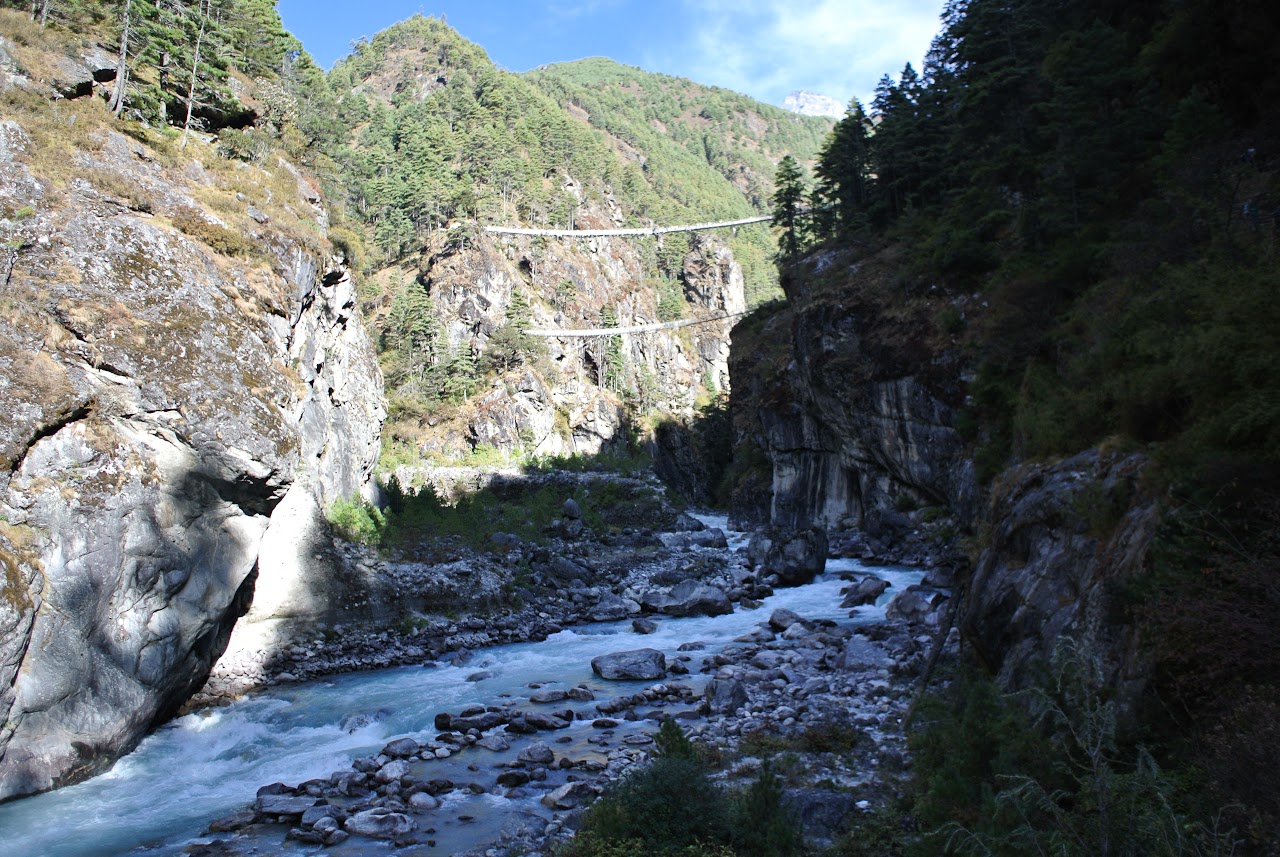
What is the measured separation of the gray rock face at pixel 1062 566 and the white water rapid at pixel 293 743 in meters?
6.97

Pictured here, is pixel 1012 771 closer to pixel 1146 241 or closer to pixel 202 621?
pixel 1146 241

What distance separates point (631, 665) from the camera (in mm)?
17297

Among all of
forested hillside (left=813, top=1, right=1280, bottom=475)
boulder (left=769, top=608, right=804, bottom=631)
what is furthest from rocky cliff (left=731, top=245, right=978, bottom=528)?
boulder (left=769, top=608, right=804, bottom=631)

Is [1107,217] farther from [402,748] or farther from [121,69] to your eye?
[121,69]

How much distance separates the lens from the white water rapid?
10359 mm

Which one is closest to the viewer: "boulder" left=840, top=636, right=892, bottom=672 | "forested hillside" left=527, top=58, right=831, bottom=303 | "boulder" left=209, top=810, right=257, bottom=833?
"boulder" left=209, top=810, right=257, bottom=833

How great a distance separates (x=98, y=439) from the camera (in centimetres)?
1301

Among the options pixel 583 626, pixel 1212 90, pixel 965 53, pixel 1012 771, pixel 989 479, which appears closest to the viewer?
pixel 1012 771

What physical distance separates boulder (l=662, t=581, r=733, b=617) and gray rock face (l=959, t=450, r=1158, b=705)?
11.8 meters

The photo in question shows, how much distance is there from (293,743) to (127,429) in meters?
6.37

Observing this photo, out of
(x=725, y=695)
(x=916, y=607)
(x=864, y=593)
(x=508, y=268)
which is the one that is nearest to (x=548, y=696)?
(x=725, y=695)

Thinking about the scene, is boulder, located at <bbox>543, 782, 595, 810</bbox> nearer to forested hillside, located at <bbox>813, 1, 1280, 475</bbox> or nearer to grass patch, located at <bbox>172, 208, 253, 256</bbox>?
forested hillside, located at <bbox>813, 1, 1280, 475</bbox>

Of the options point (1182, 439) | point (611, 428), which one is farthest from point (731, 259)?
point (1182, 439)

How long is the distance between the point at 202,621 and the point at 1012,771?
→ 14.0 metres
